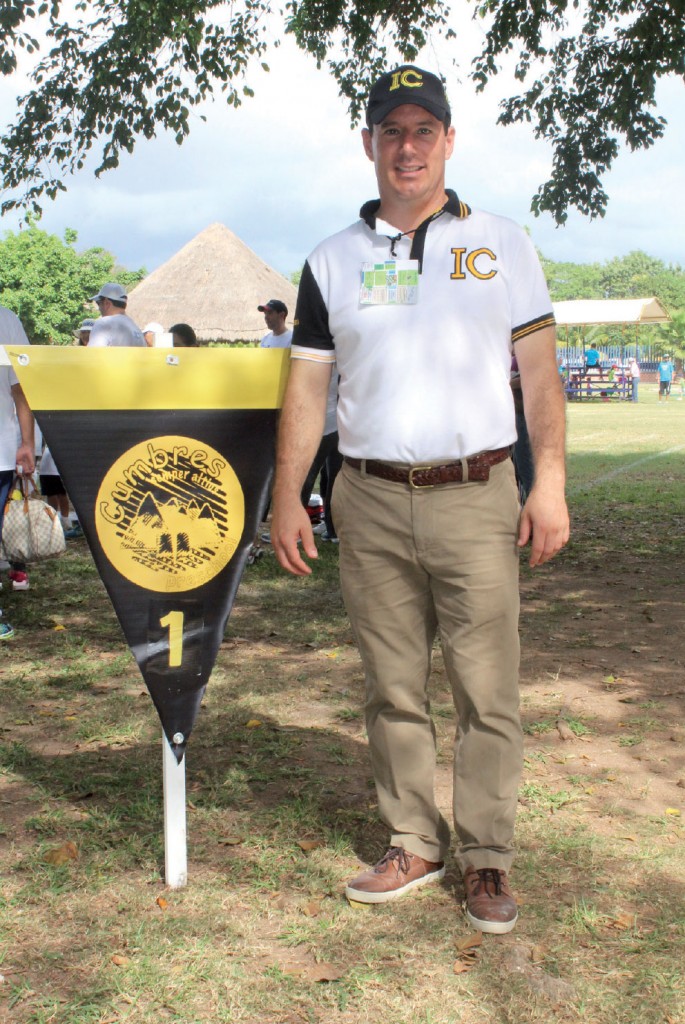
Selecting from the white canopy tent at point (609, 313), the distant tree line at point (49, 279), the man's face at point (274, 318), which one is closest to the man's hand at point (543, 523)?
the man's face at point (274, 318)

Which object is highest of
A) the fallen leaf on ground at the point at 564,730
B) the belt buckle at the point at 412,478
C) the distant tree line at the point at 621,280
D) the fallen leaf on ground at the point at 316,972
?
the distant tree line at the point at 621,280

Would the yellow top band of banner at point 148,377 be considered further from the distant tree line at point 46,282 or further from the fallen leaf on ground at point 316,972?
the distant tree line at point 46,282

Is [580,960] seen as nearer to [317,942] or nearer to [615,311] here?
[317,942]

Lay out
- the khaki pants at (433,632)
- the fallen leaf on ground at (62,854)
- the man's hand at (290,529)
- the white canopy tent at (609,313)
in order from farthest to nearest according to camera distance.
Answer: the white canopy tent at (609,313) < the fallen leaf on ground at (62,854) < the man's hand at (290,529) < the khaki pants at (433,632)

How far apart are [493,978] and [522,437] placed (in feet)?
23.1

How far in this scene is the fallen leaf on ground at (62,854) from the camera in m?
3.58

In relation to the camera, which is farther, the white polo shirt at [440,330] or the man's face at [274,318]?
the man's face at [274,318]

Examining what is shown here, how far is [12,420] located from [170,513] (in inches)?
117

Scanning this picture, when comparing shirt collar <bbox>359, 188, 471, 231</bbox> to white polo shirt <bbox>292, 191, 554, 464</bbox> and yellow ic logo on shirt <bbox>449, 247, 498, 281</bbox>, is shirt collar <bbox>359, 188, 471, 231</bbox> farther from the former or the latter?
yellow ic logo on shirt <bbox>449, 247, 498, 281</bbox>

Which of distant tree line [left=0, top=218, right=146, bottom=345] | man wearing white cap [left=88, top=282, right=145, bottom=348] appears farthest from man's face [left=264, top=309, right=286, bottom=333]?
distant tree line [left=0, top=218, right=146, bottom=345]

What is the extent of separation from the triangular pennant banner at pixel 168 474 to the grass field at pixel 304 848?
0.57 meters

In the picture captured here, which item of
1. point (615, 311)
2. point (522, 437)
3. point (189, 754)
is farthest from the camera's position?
point (615, 311)

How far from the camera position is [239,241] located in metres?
49.2

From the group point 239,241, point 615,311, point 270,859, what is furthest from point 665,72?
point 239,241
